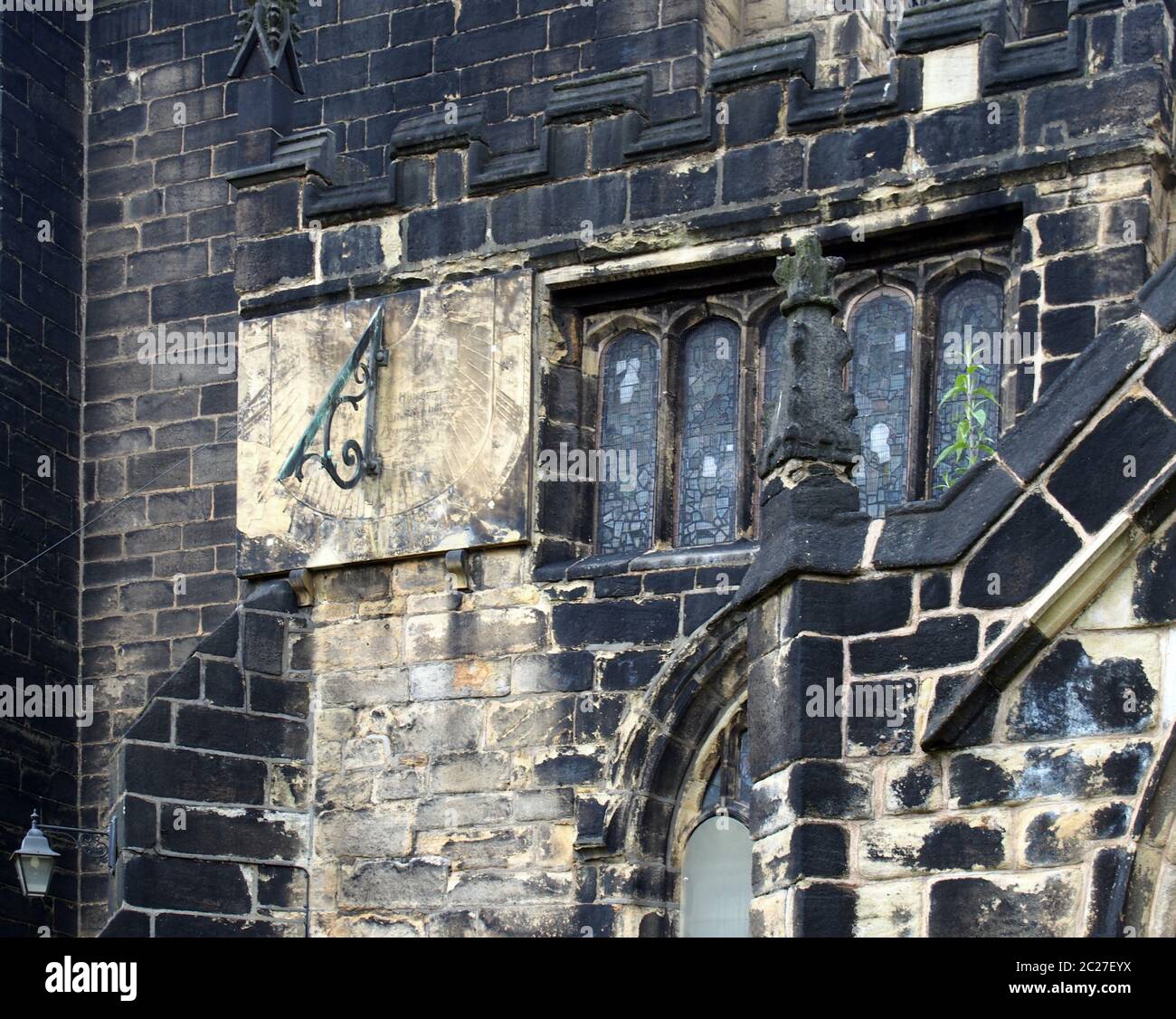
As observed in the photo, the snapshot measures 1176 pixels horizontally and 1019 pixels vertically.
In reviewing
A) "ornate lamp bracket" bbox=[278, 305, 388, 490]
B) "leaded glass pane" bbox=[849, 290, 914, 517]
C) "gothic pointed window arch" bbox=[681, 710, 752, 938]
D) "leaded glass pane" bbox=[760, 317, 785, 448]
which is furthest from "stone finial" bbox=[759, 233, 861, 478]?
"ornate lamp bracket" bbox=[278, 305, 388, 490]

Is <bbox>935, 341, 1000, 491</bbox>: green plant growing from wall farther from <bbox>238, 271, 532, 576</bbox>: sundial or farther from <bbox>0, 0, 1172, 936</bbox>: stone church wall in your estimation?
<bbox>238, 271, 532, 576</bbox>: sundial

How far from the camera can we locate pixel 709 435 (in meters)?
16.0

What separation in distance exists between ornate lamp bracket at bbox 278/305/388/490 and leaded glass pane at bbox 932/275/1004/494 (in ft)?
10.5

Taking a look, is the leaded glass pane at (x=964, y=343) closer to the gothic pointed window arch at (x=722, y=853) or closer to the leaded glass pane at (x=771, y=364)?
the leaded glass pane at (x=771, y=364)

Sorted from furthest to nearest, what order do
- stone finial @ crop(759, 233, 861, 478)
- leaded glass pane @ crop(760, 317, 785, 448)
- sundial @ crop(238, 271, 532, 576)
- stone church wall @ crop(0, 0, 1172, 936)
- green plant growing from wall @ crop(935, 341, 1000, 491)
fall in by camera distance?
sundial @ crop(238, 271, 532, 576) < leaded glass pane @ crop(760, 317, 785, 448) < green plant growing from wall @ crop(935, 341, 1000, 491) < stone church wall @ crop(0, 0, 1172, 936) < stone finial @ crop(759, 233, 861, 478)

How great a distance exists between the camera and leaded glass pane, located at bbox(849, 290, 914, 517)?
1539cm

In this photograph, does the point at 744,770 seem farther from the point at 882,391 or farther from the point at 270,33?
the point at 270,33

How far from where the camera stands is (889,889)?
10.2m

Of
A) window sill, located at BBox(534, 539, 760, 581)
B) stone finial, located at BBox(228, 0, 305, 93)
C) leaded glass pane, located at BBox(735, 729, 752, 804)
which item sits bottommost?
leaded glass pane, located at BBox(735, 729, 752, 804)

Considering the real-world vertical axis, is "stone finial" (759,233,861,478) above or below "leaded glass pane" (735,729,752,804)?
above

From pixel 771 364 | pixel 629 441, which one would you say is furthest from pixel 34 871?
pixel 771 364

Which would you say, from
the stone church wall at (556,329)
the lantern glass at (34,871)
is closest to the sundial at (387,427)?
the stone church wall at (556,329)

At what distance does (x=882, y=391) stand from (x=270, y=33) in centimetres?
471

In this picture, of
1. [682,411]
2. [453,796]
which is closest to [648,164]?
[682,411]
